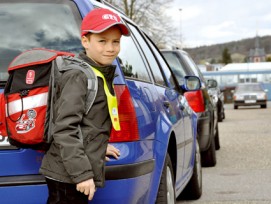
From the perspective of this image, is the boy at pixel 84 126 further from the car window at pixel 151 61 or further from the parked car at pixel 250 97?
the parked car at pixel 250 97

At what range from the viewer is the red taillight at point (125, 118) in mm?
3475

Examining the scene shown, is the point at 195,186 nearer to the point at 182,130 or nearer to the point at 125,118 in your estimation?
the point at 182,130

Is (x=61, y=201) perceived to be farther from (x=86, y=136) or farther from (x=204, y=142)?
(x=204, y=142)

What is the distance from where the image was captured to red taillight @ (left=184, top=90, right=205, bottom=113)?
877 cm

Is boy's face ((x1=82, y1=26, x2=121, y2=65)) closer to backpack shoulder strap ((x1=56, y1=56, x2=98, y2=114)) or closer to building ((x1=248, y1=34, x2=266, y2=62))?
backpack shoulder strap ((x1=56, y1=56, x2=98, y2=114))

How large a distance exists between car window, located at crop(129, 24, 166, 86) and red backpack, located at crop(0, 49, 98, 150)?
5.69ft

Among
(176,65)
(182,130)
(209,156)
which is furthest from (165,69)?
(209,156)

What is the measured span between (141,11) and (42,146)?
4234cm

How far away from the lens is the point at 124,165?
11.2 feet

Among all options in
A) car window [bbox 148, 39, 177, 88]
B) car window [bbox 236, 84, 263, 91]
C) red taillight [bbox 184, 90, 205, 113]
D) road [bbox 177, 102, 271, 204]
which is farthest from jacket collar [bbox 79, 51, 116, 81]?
car window [bbox 236, 84, 263, 91]

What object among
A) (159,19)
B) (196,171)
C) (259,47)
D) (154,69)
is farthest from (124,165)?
(259,47)

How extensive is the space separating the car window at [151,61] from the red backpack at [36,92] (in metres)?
1.73

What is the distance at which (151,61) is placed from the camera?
5.15m

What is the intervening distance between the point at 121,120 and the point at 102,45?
505 mm
